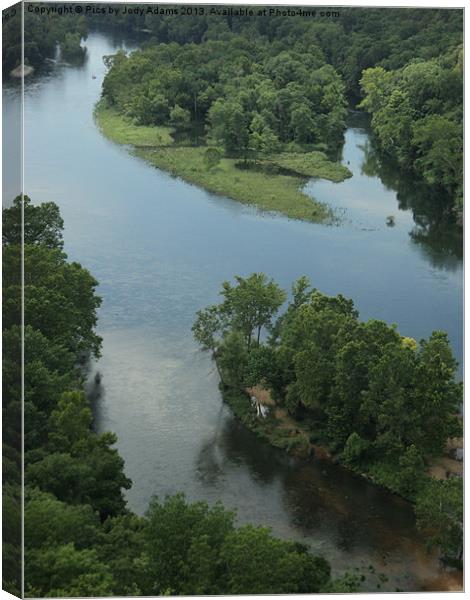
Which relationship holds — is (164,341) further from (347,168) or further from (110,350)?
(347,168)

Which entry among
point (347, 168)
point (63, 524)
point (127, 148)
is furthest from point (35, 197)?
point (63, 524)

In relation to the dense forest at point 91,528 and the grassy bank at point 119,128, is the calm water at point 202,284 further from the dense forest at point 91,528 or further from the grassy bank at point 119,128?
the dense forest at point 91,528

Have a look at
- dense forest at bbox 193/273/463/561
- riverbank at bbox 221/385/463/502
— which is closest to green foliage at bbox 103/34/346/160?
dense forest at bbox 193/273/463/561

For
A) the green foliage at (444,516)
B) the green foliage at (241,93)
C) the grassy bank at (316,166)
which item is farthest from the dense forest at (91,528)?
the grassy bank at (316,166)

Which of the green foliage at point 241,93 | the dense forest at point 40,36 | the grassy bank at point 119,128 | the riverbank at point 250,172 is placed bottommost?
the riverbank at point 250,172

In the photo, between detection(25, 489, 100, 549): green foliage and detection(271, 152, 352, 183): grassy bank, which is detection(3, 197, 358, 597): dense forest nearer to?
detection(25, 489, 100, 549): green foliage

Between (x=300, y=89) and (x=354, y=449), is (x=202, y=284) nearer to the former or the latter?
(x=300, y=89)

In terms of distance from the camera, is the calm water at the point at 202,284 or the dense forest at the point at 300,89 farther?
the dense forest at the point at 300,89
